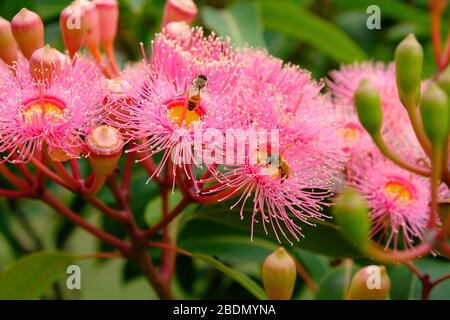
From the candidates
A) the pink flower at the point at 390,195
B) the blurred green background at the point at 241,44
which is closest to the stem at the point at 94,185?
the blurred green background at the point at 241,44

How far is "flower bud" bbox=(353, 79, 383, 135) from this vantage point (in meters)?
1.04

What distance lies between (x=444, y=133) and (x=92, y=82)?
0.61 m

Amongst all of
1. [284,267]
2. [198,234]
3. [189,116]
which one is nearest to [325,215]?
[284,267]

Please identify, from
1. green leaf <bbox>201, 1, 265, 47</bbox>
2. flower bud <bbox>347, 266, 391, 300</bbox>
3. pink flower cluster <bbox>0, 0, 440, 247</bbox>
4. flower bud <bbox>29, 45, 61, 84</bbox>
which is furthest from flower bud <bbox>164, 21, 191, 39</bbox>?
flower bud <bbox>347, 266, 391, 300</bbox>

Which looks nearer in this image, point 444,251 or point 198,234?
point 444,251

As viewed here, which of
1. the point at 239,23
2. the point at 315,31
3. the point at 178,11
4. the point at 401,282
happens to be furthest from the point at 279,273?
the point at 315,31

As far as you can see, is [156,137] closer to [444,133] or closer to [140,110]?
[140,110]

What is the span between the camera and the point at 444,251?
106cm

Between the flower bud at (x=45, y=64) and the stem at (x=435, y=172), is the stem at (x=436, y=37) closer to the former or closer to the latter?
the stem at (x=435, y=172)

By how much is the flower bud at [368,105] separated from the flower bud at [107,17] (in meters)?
0.67

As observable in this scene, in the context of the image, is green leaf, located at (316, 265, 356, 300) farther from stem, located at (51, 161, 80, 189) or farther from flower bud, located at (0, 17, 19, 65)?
flower bud, located at (0, 17, 19, 65)

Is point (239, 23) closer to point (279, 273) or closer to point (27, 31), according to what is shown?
point (27, 31)

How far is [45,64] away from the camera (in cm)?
127
